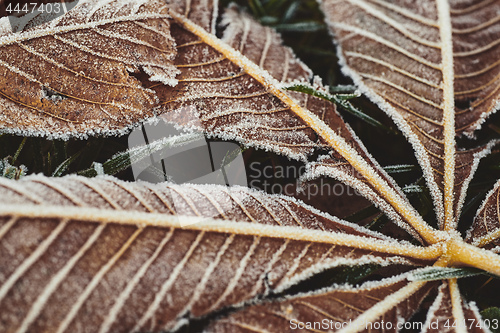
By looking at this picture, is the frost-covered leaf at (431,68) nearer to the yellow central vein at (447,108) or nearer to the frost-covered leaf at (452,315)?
the yellow central vein at (447,108)

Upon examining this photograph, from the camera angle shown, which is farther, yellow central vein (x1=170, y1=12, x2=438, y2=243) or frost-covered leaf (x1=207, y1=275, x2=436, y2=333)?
yellow central vein (x1=170, y1=12, x2=438, y2=243)

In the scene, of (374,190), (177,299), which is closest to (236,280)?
(177,299)

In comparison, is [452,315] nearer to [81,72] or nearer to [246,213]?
[246,213]

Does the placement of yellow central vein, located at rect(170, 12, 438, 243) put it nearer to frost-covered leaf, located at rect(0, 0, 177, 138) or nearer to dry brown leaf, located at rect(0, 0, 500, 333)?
dry brown leaf, located at rect(0, 0, 500, 333)

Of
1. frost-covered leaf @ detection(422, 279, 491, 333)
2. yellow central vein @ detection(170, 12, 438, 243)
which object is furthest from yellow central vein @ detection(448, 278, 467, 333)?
yellow central vein @ detection(170, 12, 438, 243)

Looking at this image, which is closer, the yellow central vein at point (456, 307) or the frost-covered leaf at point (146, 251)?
the frost-covered leaf at point (146, 251)

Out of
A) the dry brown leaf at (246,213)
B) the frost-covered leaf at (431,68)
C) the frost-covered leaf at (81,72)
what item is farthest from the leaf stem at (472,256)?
the frost-covered leaf at (81,72)

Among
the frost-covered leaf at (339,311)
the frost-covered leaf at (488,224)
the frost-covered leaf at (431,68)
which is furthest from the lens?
the frost-covered leaf at (431,68)

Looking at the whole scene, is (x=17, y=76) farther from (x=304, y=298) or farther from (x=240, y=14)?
(x=304, y=298)
